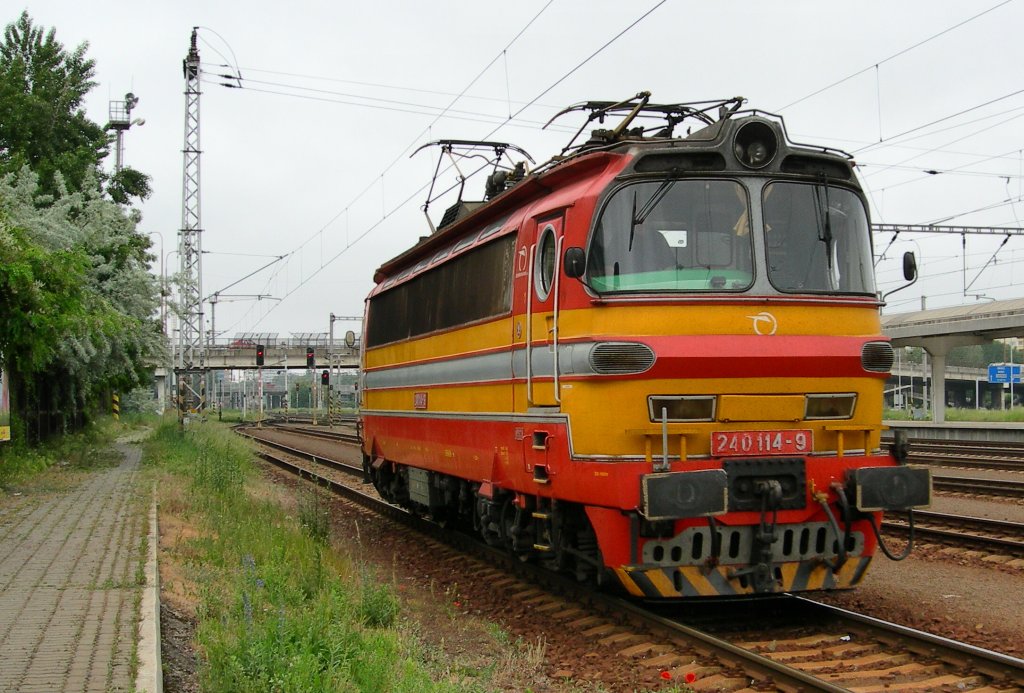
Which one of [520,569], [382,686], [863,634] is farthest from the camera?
[520,569]

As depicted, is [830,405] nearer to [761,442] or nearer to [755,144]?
[761,442]

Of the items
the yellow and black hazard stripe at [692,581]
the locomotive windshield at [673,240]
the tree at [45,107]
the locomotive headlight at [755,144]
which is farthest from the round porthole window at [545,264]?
the tree at [45,107]

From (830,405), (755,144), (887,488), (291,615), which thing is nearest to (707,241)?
(755,144)

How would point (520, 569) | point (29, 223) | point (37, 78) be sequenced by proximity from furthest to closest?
point (37, 78) → point (29, 223) → point (520, 569)

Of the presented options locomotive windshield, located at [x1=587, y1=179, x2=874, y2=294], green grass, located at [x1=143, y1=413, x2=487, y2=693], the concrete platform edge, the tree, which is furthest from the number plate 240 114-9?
the tree

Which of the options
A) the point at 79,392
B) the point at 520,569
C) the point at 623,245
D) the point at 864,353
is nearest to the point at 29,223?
the point at 79,392

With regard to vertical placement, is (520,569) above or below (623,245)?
below

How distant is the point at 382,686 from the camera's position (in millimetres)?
6016

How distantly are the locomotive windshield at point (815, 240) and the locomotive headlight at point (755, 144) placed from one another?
0.69ft

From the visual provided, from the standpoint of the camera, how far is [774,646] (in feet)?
23.1

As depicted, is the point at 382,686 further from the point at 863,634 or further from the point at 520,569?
the point at 520,569

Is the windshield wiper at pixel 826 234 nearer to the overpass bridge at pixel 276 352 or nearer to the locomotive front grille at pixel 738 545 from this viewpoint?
the locomotive front grille at pixel 738 545

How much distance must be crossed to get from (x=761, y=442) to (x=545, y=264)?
7.33 ft

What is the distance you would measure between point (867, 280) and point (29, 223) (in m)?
15.6
